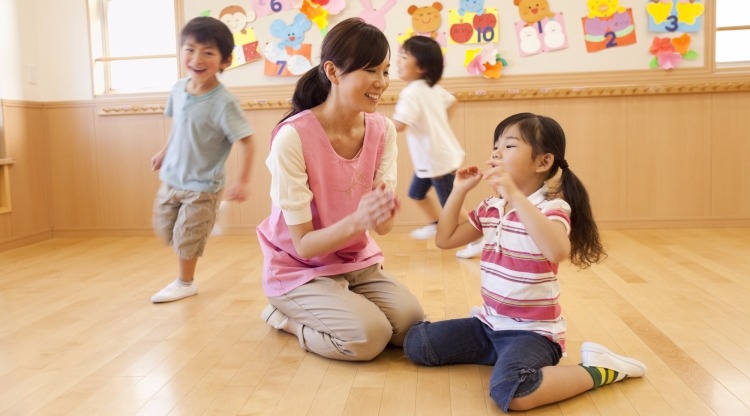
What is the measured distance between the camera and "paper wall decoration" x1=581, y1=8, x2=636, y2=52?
12.5 ft

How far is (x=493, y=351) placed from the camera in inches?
68.6

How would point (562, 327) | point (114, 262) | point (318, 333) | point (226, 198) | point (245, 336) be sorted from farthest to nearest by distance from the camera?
point (114, 262)
point (226, 198)
point (245, 336)
point (318, 333)
point (562, 327)

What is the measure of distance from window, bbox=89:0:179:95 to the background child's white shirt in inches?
68.8

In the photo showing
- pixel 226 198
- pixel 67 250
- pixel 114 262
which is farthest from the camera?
pixel 67 250

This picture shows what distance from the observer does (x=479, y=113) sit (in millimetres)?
3980

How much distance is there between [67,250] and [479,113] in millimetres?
2295

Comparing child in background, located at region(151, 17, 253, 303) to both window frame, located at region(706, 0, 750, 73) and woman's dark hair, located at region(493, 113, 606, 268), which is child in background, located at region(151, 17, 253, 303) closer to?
woman's dark hair, located at region(493, 113, 606, 268)

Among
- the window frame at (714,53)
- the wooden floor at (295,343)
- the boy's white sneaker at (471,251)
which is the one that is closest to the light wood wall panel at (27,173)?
the wooden floor at (295,343)

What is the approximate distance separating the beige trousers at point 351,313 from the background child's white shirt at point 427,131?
1193 millimetres

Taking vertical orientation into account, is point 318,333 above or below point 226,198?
below

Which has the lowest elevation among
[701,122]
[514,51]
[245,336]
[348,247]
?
[245,336]

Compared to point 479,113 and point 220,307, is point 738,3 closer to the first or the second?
point 479,113

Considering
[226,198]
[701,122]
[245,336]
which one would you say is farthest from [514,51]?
[245,336]

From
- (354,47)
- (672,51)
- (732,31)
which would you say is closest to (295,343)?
(354,47)
